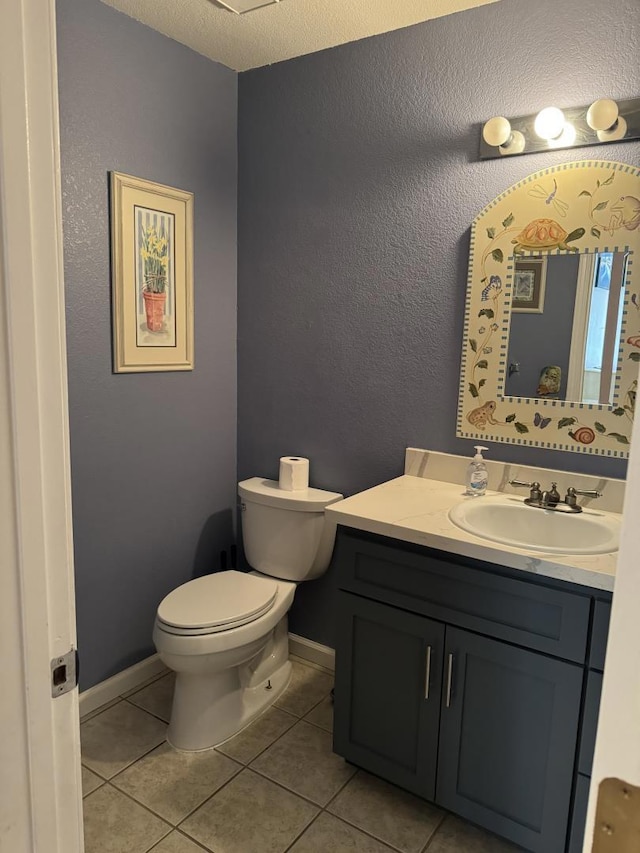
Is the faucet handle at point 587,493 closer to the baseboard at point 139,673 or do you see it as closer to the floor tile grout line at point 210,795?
the baseboard at point 139,673

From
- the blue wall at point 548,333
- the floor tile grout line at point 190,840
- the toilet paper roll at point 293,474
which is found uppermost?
the blue wall at point 548,333

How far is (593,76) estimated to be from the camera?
1.78 metres

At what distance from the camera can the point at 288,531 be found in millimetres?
2336

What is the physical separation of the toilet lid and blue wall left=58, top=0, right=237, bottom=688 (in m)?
0.32

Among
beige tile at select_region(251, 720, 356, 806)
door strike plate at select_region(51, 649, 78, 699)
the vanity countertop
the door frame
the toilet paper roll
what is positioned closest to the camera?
the door frame

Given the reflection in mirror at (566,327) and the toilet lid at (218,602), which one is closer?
the reflection in mirror at (566,327)

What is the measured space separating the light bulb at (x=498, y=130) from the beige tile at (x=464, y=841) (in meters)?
2.04

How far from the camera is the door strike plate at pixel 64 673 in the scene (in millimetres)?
798

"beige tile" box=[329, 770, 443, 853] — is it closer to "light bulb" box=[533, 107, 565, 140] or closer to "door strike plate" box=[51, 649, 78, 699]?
"door strike plate" box=[51, 649, 78, 699]

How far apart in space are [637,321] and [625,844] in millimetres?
1592

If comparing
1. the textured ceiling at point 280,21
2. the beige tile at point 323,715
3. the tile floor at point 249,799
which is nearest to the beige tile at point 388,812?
the tile floor at point 249,799

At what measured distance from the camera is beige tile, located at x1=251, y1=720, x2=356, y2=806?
191 centimetres

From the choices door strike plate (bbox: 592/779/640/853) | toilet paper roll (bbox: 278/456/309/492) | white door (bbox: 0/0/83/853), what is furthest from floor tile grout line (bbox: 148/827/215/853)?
door strike plate (bbox: 592/779/640/853)

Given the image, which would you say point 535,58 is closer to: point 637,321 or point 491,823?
point 637,321
